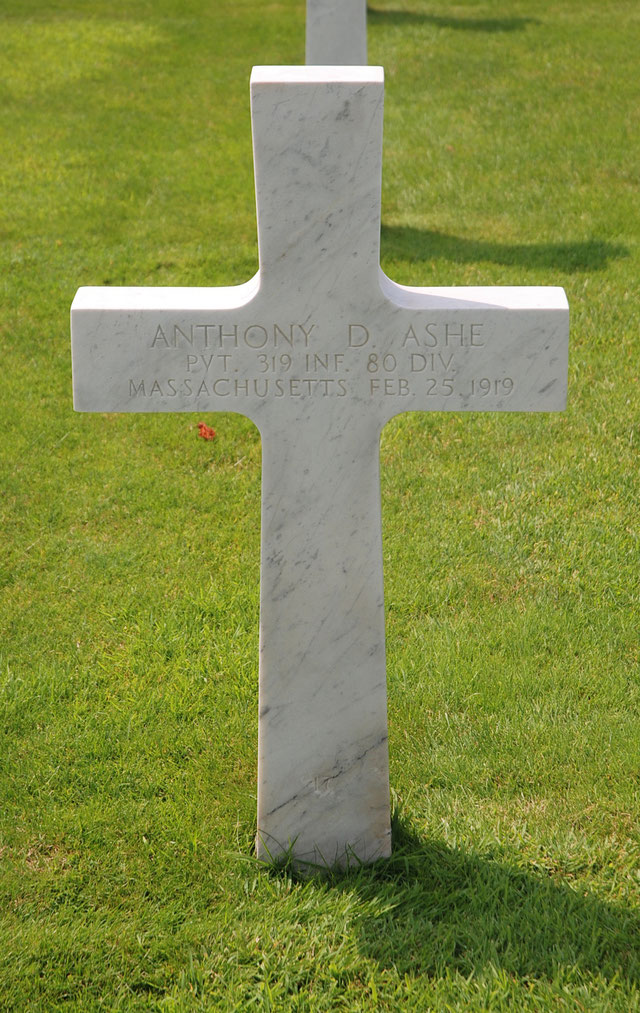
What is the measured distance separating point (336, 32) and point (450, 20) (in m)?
7.93

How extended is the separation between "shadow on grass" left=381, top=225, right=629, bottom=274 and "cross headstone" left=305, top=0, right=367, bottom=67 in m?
1.35

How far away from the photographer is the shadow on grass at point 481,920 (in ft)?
9.63

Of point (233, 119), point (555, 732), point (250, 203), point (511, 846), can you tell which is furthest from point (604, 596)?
point (233, 119)

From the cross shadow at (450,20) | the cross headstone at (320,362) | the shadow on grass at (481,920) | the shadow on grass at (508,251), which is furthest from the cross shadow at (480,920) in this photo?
the cross shadow at (450,20)

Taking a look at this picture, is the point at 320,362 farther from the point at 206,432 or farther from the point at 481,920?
the point at 206,432

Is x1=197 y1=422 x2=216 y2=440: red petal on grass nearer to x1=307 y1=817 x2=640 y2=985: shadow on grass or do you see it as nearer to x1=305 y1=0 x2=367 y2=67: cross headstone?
x1=307 y1=817 x2=640 y2=985: shadow on grass

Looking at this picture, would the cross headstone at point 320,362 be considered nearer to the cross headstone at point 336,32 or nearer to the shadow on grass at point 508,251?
the shadow on grass at point 508,251

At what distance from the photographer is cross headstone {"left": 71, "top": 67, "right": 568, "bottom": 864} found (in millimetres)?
2672

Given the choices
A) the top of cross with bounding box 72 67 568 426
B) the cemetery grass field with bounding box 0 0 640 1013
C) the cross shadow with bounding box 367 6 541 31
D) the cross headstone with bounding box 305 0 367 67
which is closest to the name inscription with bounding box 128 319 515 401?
the top of cross with bounding box 72 67 568 426

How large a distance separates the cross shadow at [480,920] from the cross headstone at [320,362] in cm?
42

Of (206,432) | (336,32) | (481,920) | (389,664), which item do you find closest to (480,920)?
(481,920)

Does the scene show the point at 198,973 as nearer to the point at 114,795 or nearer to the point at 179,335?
the point at 114,795

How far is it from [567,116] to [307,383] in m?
8.89

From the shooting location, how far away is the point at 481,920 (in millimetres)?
3043
